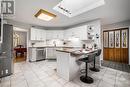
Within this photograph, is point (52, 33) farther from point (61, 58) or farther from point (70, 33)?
point (61, 58)

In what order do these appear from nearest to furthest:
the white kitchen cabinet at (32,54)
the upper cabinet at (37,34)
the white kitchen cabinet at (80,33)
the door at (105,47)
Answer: the white kitchen cabinet at (80,33) < the white kitchen cabinet at (32,54) < the upper cabinet at (37,34) < the door at (105,47)

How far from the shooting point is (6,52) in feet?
9.25

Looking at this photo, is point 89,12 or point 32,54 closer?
point 89,12

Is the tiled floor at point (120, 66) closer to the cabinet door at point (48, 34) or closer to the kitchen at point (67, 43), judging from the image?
the kitchen at point (67, 43)

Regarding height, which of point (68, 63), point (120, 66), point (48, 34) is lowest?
point (120, 66)

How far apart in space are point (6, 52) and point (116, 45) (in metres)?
6.09

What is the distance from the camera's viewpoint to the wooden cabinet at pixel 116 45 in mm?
4730

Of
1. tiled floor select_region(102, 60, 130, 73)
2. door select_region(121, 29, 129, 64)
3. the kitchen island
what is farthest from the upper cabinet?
door select_region(121, 29, 129, 64)

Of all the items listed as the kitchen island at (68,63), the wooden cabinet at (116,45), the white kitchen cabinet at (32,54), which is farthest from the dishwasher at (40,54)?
the wooden cabinet at (116,45)

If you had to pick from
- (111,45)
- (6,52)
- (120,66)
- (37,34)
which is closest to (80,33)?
(111,45)

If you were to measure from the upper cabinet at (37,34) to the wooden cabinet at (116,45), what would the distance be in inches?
183

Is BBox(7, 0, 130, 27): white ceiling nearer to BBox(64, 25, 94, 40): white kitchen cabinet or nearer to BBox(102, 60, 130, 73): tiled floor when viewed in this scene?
BBox(64, 25, 94, 40): white kitchen cabinet

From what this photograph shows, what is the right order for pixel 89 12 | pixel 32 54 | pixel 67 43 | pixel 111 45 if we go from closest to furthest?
pixel 89 12
pixel 32 54
pixel 111 45
pixel 67 43

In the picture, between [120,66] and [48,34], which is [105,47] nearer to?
[120,66]
